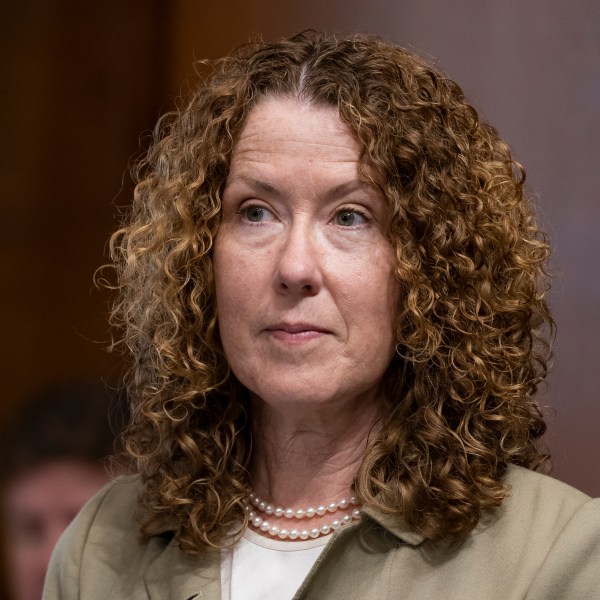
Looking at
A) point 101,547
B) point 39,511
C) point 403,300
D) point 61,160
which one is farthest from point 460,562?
point 61,160

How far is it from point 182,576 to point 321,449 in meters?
0.31

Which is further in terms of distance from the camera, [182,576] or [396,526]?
[182,576]

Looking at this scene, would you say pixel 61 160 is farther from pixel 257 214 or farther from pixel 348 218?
pixel 348 218

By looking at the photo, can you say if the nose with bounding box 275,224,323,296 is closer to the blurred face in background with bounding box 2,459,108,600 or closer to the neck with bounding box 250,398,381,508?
the neck with bounding box 250,398,381,508

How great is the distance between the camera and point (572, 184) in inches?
96.3

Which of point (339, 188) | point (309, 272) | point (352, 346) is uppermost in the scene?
point (339, 188)

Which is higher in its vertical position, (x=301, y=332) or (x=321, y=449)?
(x=301, y=332)

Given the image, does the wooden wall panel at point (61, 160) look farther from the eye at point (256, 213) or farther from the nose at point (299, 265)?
the nose at point (299, 265)

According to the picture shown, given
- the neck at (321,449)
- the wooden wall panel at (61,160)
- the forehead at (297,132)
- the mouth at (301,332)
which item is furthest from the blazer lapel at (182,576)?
the wooden wall panel at (61,160)

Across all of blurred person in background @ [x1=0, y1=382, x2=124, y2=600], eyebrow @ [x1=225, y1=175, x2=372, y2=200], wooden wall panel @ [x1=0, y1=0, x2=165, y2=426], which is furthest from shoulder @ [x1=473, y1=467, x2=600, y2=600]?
wooden wall panel @ [x1=0, y1=0, x2=165, y2=426]

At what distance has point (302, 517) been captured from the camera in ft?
6.32

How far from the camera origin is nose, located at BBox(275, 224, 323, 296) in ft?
5.89

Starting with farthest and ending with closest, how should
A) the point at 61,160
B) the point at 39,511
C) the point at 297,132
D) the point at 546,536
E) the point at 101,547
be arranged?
the point at 61,160 < the point at 39,511 < the point at 101,547 < the point at 297,132 < the point at 546,536

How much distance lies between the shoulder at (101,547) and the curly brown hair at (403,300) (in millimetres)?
63
